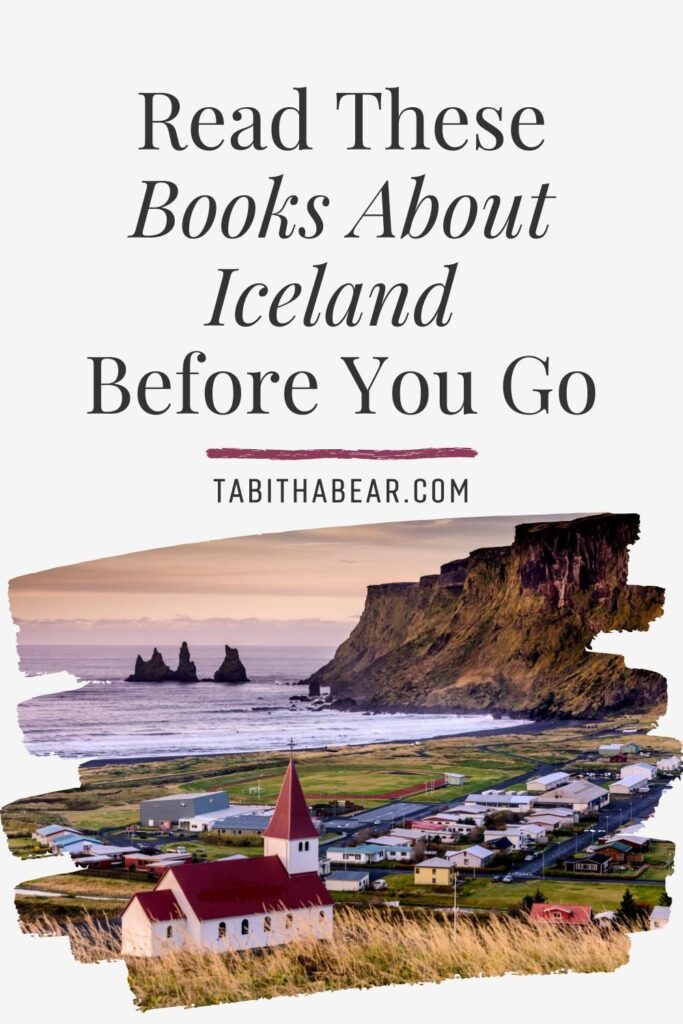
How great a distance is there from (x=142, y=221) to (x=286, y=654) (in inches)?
96.8

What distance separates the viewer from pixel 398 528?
1245 cm

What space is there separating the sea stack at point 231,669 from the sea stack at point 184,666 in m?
0.14

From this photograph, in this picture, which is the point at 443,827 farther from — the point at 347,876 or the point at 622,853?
the point at 622,853

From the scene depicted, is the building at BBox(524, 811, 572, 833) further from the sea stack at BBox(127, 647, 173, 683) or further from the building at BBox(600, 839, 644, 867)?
the sea stack at BBox(127, 647, 173, 683)

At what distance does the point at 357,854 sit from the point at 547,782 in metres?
1.17

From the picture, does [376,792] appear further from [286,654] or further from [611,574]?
[611,574]

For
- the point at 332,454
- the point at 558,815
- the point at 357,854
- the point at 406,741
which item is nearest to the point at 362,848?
the point at 357,854

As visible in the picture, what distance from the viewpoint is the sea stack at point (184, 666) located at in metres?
12.2

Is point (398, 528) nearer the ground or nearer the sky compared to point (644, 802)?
nearer the sky

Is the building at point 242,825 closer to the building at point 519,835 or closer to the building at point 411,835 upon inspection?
the building at point 411,835

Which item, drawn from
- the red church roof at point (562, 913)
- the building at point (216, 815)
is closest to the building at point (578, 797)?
the red church roof at point (562, 913)

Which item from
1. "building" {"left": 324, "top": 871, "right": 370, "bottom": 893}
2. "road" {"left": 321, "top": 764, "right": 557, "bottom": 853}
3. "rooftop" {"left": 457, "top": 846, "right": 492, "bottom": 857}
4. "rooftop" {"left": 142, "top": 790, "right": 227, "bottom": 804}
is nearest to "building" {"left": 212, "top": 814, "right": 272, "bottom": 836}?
"rooftop" {"left": 142, "top": 790, "right": 227, "bottom": 804}

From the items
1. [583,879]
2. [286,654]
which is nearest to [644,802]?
[583,879]

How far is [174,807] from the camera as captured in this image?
39.7ft
